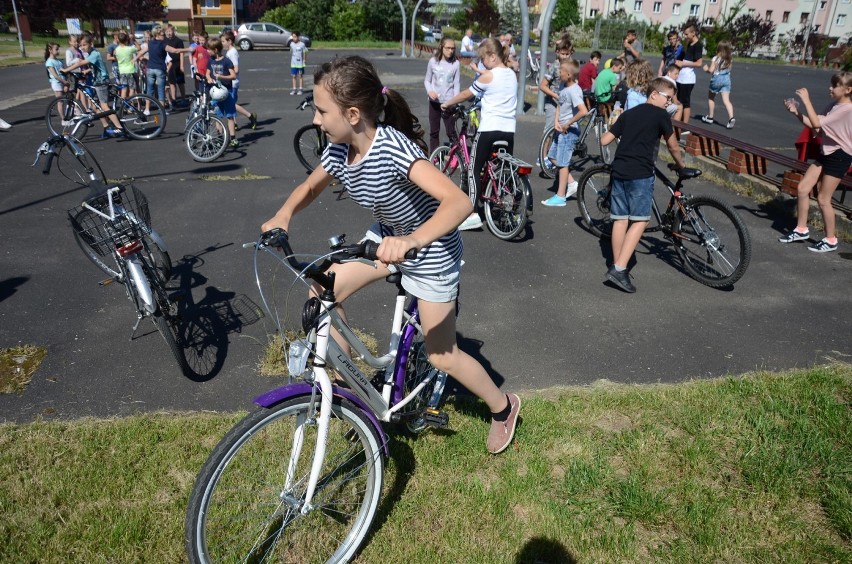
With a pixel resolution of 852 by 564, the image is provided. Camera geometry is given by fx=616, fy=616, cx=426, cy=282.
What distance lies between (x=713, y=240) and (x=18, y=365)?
5.96 meters

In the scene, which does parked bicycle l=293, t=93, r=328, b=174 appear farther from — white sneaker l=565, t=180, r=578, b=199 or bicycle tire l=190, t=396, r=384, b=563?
bicycle tire l=190, t=396, r=384, b=563

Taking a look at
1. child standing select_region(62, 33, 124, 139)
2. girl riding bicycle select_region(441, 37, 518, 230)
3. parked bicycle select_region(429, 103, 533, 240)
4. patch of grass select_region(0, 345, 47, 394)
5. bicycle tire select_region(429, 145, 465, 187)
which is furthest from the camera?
child standing select_region(62, 33, 124, 139)

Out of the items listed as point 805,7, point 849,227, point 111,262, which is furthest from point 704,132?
point 805,7

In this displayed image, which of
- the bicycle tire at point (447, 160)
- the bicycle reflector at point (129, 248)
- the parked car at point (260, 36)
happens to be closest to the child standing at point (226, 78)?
the bicycle tire at point (447, 160)

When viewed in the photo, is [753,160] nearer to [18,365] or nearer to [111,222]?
[111,222]

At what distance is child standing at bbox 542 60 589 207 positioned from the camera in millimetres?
8125

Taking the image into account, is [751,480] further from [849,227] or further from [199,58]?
[199,58]

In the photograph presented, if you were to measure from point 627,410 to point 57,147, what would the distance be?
511cm

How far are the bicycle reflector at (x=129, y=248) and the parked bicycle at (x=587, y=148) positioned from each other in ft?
21.8

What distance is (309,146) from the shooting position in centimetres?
1028

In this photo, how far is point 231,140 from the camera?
11.4 meters

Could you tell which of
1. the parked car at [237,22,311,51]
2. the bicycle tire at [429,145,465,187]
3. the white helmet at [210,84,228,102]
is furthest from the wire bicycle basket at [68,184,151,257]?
the parked car at [237,22,311,51]

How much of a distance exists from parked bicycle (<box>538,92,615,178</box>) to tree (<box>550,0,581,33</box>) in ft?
144

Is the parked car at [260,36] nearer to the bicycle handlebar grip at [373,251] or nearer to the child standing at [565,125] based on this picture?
the child standing at [565,125]
